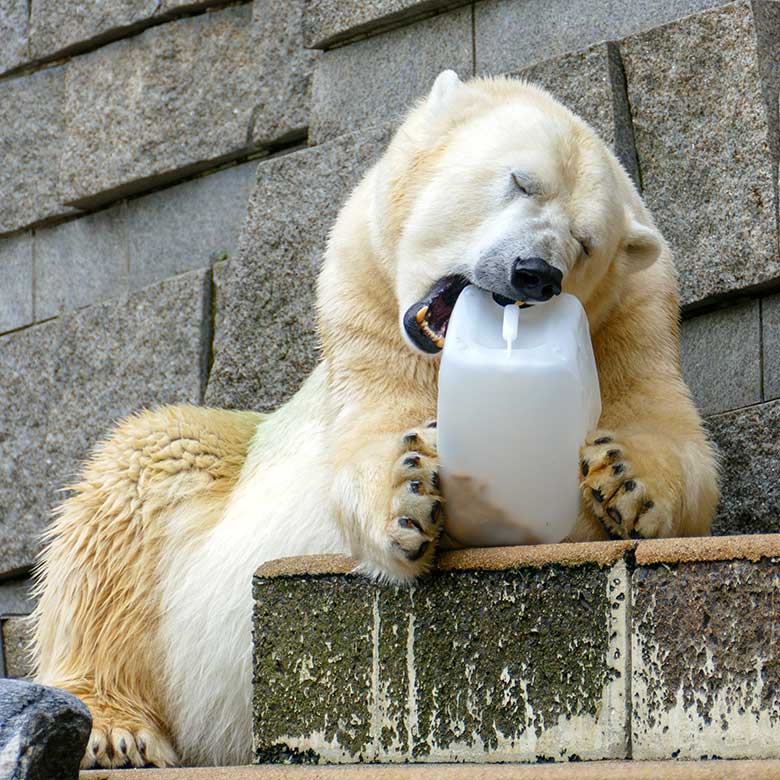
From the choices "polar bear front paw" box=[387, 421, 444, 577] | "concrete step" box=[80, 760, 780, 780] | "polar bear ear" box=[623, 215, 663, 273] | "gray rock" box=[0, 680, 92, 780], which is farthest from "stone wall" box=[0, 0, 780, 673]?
"gray rock" box=[0, 680, 92, 780]

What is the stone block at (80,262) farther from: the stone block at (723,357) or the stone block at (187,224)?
the stone block at (723,357)

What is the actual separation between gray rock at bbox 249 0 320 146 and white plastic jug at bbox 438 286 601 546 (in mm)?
2632

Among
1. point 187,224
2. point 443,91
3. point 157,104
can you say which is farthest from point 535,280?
point 157,104

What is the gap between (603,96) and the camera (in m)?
4.72

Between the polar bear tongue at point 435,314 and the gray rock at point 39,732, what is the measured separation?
1.13m

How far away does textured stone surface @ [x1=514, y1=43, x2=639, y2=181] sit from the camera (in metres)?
4.71

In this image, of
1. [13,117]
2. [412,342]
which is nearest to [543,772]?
[412,342]

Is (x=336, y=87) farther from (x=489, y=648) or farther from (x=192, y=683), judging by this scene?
(x=489, y=648)

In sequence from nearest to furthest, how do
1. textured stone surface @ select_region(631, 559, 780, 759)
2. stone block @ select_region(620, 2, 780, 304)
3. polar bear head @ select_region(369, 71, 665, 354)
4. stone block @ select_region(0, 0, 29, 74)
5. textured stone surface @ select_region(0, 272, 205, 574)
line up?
1. textured stone surface @ select_region(631, 559, 780, 759)
2. polar bear head @ select_region(369, 71, 665, 354)
3. stone block @ select_region(620, 2, 780, 304)
4. textured stone surface @ select_region(0, 272, 205, 574)
5. stone block @ select_region(0, 0, 29, 74)

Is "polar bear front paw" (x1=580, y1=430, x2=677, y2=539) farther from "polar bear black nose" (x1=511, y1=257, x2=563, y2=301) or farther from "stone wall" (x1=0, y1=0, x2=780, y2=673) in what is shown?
"stone wall" (x1=0, y1=0, x2=780, y2=673)

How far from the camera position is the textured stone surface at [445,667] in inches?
115

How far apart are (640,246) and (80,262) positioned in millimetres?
3272

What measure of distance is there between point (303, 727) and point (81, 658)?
108cm

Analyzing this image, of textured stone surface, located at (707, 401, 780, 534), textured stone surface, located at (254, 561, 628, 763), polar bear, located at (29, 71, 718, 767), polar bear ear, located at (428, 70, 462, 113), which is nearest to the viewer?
textured stone surface, located at (254, 561, 628, 763)
